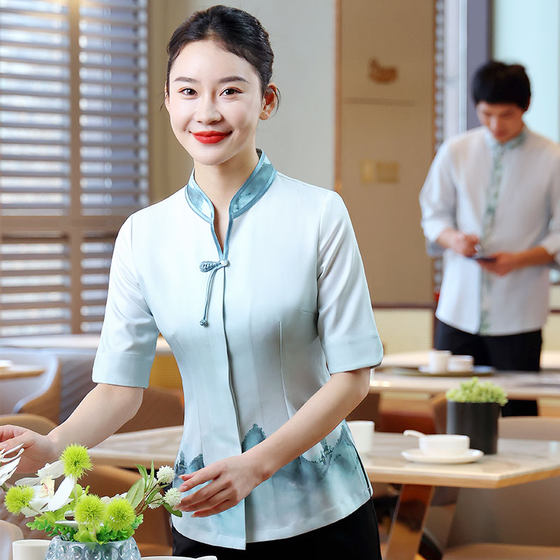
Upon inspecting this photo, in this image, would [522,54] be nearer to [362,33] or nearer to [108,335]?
[362,33]

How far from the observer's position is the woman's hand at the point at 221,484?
4.33ft

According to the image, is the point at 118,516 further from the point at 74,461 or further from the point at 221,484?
the point at 221,484

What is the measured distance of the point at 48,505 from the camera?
1176 mm

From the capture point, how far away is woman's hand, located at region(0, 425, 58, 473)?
55.7 inches

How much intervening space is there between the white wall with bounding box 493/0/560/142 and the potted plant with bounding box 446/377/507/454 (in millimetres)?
5338

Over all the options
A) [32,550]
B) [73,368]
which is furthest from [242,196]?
[73,368]

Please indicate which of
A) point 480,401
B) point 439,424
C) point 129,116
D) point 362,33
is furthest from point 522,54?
point 480,401

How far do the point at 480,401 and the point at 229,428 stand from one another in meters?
1.33

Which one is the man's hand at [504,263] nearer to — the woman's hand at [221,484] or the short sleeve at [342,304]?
the short sleeve at [342,304]

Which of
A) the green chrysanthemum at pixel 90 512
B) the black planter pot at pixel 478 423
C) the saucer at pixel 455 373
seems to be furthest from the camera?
the saucer at pixel 455 373

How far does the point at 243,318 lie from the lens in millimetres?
1508

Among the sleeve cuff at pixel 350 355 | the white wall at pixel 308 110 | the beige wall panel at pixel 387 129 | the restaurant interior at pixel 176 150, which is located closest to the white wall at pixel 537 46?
the restaurant interior at pixel 176 150

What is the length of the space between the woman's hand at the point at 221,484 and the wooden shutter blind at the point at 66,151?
475 centimetres

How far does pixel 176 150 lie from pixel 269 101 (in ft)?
9.71
